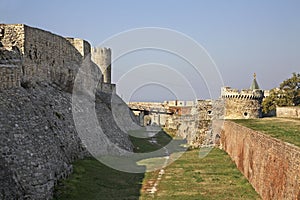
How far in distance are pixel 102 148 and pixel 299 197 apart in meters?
14.7

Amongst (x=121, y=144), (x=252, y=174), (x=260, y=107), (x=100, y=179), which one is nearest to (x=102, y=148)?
(x=121, y=144)

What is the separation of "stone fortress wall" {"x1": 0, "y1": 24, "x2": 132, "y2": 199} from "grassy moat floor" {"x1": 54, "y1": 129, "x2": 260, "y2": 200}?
27.8 inches

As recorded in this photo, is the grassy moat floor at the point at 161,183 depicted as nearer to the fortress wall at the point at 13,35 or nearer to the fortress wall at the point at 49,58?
the fortress wall at the point at 49,58

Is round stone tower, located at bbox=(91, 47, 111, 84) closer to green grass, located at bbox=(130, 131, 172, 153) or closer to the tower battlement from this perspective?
green grass, located at bbox=(130, 131, 172, 153)

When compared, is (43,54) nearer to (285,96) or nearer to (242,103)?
(242,103)

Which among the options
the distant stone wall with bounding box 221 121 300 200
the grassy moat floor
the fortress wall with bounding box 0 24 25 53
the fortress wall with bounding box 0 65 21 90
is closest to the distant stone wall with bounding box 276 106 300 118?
the grassy moat floor

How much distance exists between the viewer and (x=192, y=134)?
35156 mm

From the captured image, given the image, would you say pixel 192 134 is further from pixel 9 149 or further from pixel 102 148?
pixel 9 149

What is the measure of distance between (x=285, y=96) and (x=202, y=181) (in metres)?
25.9

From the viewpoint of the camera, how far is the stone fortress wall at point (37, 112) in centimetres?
1304

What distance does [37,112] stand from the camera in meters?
17.4

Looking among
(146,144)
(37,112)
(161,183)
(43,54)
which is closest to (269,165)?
(161,183)

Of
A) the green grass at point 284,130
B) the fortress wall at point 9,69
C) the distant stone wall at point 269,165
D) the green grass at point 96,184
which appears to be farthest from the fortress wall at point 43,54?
the green grass at point 284,130

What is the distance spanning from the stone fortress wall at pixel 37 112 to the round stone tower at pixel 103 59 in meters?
16.9
